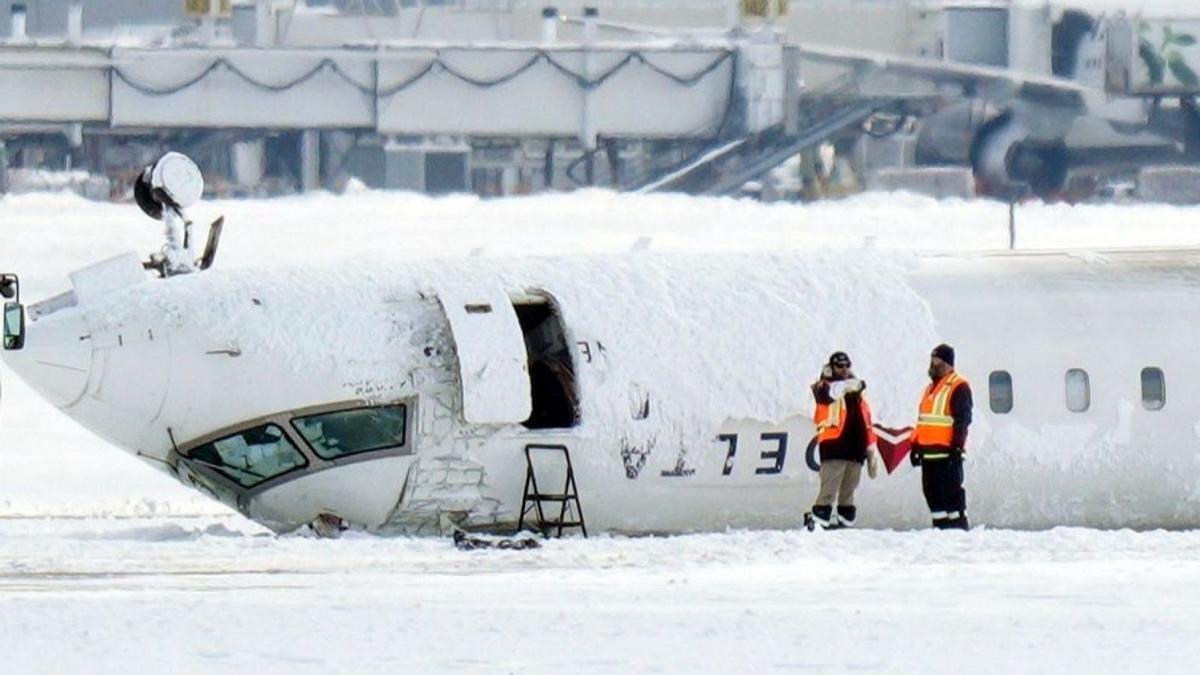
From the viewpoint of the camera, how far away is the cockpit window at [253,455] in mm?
29594

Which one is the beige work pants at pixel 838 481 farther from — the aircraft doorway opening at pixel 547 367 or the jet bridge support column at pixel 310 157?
the jet bridge support column at pixel 310 157

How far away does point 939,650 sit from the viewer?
2089 centimetres

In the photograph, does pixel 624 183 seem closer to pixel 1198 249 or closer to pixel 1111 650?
pixel 1198 249

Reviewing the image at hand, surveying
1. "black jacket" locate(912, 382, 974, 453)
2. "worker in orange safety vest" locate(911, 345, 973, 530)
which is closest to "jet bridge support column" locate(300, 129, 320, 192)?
"worker in orange safety vest" locate(911, 345, 973, 530)

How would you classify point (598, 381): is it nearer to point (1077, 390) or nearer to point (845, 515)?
point (845, 515)

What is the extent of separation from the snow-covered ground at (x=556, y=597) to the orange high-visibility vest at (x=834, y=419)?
144 cm

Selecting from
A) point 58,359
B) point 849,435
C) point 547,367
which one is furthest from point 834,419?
point 58,359

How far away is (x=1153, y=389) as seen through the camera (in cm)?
3120

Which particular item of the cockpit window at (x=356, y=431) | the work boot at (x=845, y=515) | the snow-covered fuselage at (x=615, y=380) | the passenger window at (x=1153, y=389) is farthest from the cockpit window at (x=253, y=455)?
the passenger window at (x=1153, y=389)

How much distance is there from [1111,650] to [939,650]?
47.3 inches

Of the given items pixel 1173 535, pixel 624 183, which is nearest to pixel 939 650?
pixel 1173 535

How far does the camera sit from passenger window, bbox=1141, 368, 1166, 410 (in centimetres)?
3117

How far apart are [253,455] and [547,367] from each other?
319cm

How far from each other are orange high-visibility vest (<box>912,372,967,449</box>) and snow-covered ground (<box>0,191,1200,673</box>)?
3.99 feet
